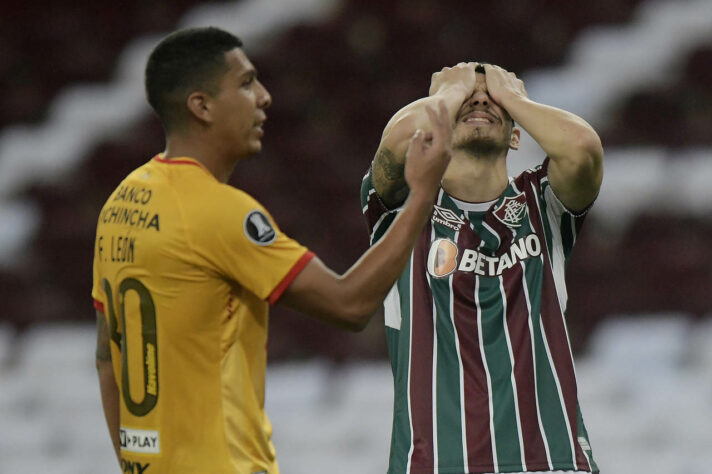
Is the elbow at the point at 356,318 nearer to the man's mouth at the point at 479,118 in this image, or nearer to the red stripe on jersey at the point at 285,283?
the red stripe on jersey at the point at 285,283

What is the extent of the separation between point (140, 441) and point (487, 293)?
39.8 inches

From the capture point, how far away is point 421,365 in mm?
2625

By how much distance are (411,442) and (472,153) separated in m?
0.76

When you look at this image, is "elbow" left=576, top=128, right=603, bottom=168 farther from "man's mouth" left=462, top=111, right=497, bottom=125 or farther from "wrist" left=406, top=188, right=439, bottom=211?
"wrist" left=406, top=188, right=439, bottom=211

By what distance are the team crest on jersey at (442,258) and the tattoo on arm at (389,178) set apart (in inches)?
5.9

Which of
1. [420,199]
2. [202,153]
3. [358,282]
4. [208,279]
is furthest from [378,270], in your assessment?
[202,153]

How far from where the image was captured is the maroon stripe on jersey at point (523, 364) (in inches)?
101

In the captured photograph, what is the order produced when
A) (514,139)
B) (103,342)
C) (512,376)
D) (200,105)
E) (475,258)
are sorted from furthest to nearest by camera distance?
1. (514,139)
2. (475,258)
3. (512,376)
4. (103,342)
5. (200,105)

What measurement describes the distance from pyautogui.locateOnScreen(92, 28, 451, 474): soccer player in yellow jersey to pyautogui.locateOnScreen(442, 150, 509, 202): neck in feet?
2.34

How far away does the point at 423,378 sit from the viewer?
2.62m

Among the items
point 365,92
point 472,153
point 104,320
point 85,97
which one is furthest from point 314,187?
point 104,320

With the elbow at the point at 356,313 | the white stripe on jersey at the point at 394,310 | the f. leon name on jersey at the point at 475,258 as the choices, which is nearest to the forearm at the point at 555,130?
the f. leon name on jersey at the point at 475,258

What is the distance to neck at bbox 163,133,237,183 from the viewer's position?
2.07 metres

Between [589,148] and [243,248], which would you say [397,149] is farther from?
[243,248]
